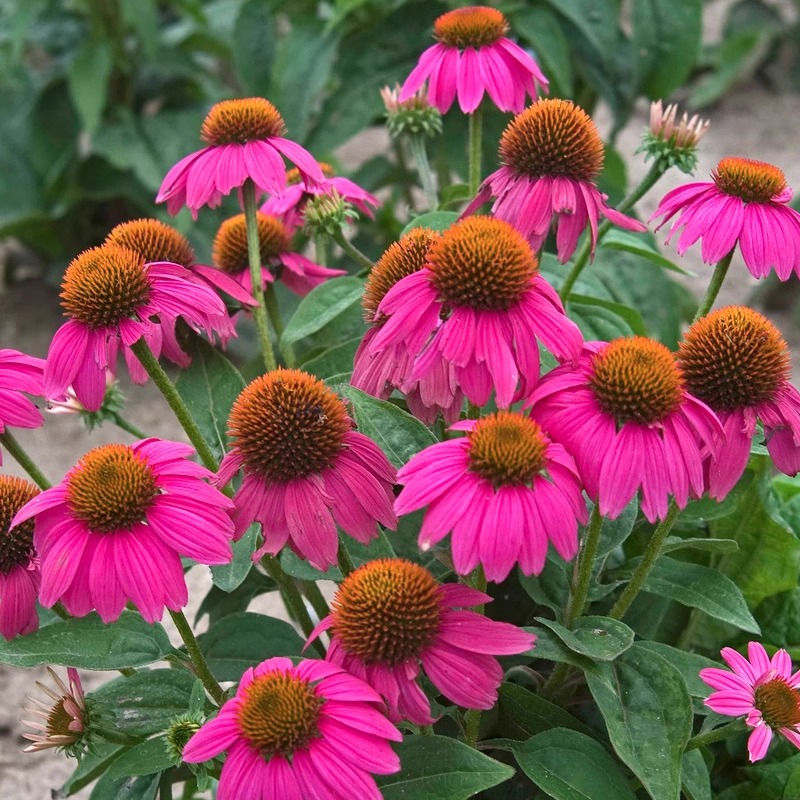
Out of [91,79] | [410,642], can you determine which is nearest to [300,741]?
[410,642]

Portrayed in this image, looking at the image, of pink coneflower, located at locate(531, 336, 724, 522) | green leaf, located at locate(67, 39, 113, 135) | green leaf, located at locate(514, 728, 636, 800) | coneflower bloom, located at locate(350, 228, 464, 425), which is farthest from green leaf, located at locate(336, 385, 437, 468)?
green leaf, located at locate(67, 39, 113, 135)

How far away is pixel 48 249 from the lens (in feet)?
9.29

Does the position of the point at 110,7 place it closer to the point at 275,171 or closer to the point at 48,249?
the point at 48,249

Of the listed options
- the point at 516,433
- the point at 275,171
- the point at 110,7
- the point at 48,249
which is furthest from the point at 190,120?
the point at 516,433

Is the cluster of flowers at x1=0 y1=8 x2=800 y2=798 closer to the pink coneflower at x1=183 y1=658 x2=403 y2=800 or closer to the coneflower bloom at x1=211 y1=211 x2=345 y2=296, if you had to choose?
the pink coneflower at x1=183 y1=658 x2=403 y2=800

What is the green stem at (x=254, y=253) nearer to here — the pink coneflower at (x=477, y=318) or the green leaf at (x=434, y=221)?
the green leaf at (x=434, y=221)

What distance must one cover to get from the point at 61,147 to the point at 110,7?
0.36m

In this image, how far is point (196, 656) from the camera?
2.70 feet

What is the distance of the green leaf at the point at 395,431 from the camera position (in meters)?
0.82

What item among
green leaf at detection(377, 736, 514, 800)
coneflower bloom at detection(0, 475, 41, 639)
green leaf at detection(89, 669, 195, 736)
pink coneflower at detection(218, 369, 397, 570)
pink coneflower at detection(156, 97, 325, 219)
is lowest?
green leaf at detection(89, 669, 195, 736)

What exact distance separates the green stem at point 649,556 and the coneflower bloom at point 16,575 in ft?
1.44

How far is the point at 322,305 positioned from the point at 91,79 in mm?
1695

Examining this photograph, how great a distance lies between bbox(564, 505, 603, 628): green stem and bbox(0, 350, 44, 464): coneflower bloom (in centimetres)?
42

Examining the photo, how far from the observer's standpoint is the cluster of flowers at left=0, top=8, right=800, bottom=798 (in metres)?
0.66
